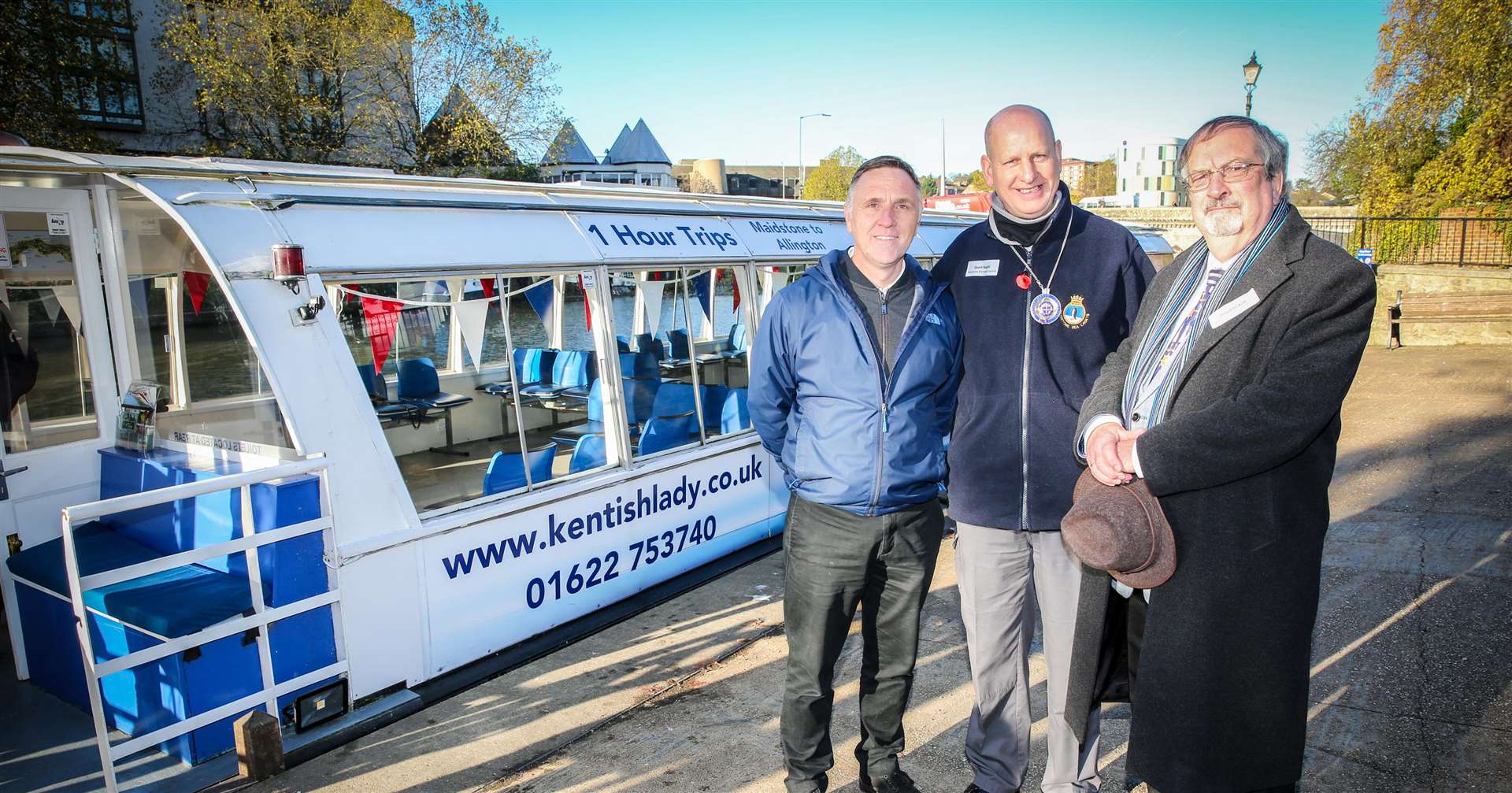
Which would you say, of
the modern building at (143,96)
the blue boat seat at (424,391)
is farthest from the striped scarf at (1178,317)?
the modern building at (143,96)

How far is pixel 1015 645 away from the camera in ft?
10.6

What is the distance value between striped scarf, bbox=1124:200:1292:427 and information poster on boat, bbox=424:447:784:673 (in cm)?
336

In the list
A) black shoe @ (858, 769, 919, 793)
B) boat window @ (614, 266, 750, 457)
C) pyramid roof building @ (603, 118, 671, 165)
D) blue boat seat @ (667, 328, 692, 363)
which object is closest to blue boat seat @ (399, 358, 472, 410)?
boat window @ (614, 266, 750, 457)

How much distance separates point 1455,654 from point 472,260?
557 centimetres

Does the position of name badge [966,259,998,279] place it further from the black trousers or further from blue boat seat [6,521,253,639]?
blue boat seat [6,521,253,639]

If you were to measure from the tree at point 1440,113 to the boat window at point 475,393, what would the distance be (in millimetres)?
23490

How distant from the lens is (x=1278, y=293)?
7.03ft

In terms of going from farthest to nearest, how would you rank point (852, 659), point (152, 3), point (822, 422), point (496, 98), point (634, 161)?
1. point (634, 161)
2. point (152, 3)
3. point (496, 98)
4. point (852, 659)
5. point (822, 422)

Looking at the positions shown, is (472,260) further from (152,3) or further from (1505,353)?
(152,3)

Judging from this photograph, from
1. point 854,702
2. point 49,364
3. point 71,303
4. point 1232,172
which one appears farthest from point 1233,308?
point 49,364

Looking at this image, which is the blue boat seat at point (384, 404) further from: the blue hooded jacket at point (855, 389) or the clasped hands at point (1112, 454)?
the clasped hands at point (1112, 454)

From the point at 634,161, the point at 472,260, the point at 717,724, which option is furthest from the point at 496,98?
the point at 634,161

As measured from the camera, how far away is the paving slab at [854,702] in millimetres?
3646

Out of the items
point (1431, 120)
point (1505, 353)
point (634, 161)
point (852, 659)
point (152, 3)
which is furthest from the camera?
point (634, 161)
